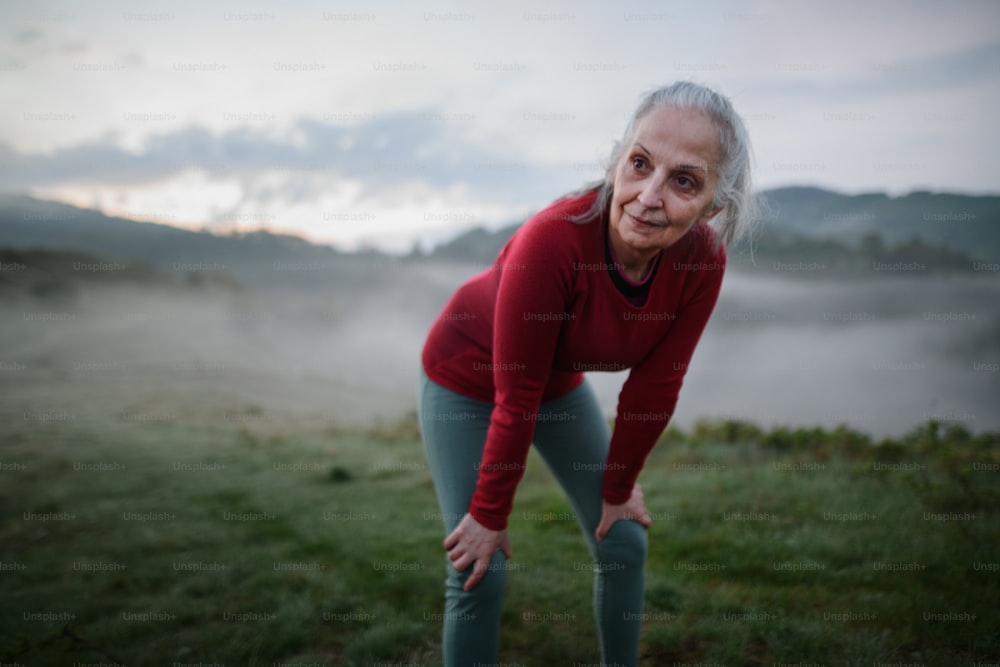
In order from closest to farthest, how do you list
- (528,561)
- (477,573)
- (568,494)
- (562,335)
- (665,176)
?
(665,176)
(477,573)
(562,335)
(568,494)
(528,561)

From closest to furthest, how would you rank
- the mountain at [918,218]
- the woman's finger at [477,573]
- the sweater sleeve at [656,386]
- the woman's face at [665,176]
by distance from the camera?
the woman's face at [665,176] < the woman's finger at [477,573] < the sweater sleeve at [656,386] < the mountain at [918,218]

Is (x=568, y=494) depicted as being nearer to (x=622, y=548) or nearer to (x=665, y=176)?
(x=622, y=548)

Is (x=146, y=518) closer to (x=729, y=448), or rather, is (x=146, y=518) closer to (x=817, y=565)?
(x=817, y=565)

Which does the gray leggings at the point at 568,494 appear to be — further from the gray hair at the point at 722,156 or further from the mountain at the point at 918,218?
the mountain at the point at 918,218

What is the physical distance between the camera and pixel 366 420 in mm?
10570

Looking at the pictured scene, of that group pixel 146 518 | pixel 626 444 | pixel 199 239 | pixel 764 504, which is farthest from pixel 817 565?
pixel 199 239

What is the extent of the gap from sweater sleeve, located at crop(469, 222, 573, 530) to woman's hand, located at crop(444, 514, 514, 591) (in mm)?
30

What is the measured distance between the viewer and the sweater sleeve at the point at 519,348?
181 centimetres

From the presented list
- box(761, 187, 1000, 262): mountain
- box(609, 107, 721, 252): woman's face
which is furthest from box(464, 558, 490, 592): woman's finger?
box(761, 187, 1000, 262): mountain

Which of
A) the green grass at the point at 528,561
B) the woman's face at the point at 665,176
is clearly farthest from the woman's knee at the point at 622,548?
the woman's face at the point at 665,176

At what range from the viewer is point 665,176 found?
1.79 m

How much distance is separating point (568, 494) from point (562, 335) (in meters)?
0.82

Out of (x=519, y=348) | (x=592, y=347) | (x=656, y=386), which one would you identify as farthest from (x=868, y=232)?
(x=519, y=348)

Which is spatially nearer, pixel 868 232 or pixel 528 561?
pixel 528 561
